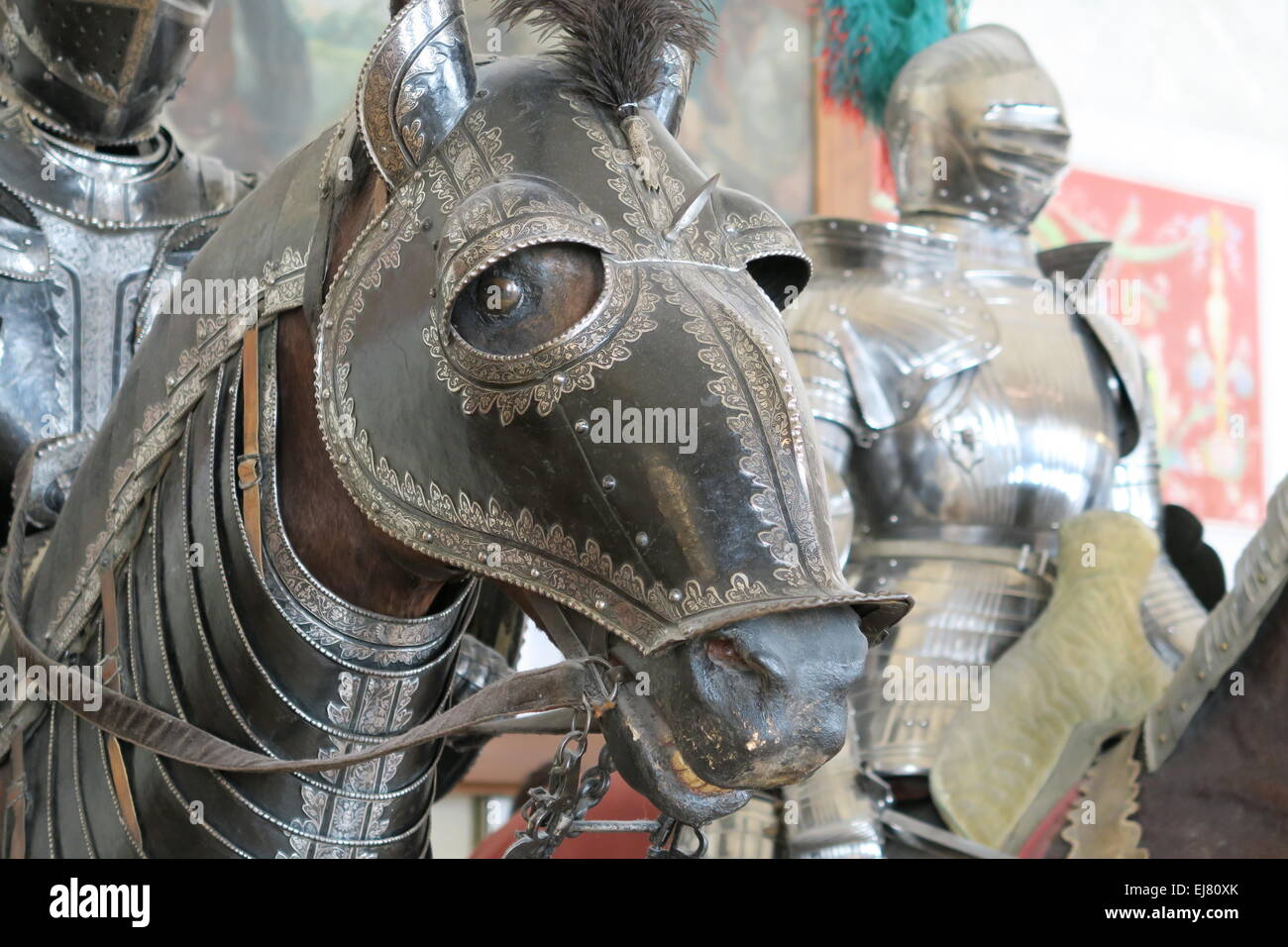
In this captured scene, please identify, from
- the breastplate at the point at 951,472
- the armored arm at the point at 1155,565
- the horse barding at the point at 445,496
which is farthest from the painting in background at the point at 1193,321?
the horse barding at the point at 445,496

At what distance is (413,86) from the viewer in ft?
3.83

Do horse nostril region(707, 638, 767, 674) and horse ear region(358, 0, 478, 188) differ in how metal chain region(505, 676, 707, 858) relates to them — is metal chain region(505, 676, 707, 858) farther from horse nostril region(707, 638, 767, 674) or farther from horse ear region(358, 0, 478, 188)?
horse ear region(358, 0, 478, 188)

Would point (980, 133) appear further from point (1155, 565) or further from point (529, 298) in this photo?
point (529, 298)

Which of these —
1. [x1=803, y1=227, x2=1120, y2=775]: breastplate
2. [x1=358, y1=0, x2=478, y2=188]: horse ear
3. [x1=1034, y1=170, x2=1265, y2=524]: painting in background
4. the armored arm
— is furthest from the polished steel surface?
[x1=358, y1=0, x2=478, y2=188]: horse ear

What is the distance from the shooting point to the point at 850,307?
10.8ft

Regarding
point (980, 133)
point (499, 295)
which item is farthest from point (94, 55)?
point (980, 133)

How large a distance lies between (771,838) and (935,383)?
1065mm

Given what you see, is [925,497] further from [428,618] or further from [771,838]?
[428,618]

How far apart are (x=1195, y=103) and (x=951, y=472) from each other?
3691 mm

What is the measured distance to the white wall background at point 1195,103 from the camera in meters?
5.80

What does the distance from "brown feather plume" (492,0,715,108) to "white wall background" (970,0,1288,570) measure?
4.71 meters

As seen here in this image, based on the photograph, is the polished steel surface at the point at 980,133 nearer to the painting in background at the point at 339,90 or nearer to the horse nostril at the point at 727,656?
the painting in background at the point at 339,90

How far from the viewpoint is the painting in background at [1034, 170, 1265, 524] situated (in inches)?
231

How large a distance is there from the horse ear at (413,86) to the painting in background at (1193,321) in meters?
4.90
